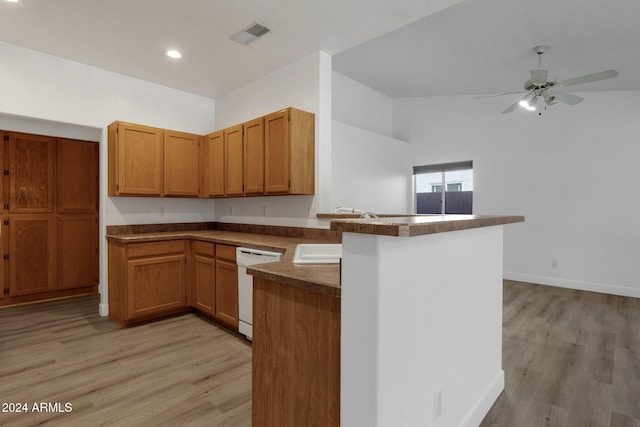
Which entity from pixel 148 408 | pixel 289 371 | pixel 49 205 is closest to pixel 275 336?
pixel 289 371

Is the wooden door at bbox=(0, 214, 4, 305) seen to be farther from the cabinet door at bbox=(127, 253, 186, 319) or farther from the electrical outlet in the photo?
the electrical outlet

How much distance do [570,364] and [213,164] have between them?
3.97 metres

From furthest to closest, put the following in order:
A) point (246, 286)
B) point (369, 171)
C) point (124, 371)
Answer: point (369, 171), point (246, 286), point (124, 371)

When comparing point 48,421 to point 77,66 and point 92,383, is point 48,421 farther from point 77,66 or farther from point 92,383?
point 77,66

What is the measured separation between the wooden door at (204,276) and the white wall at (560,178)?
436cm

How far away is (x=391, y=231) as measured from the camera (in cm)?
100

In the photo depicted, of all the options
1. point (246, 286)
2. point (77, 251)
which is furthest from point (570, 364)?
point (77, 251)

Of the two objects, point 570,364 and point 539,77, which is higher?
point 539,77

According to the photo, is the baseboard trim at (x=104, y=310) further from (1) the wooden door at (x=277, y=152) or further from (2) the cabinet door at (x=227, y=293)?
(1) the wooden door at (x=277, y=152)

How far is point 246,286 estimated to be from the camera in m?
2.85

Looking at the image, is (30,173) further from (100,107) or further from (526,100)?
(526,100)

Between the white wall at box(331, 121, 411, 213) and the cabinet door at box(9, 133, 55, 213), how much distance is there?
3521mm

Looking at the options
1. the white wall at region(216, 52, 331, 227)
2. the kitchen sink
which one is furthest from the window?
the kitchen sink

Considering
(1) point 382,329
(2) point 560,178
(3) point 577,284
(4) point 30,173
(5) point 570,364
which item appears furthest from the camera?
(2) point 560,178
